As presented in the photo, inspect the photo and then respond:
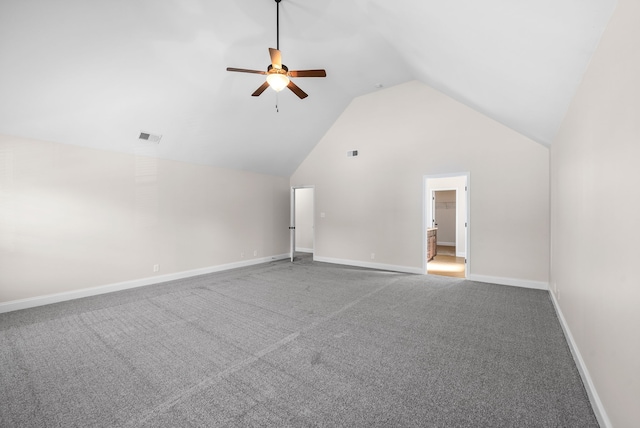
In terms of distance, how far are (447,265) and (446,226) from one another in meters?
4.31

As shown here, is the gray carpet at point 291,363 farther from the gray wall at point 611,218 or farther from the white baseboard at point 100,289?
the gray wall at point 611,218

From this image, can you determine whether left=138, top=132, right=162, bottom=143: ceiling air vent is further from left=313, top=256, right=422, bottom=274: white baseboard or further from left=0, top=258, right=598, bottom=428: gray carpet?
left=313, top=256, right=422, bottom=274: white baseboard

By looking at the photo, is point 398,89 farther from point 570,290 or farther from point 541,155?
point 570,290

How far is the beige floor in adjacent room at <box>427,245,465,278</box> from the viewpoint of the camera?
577cm

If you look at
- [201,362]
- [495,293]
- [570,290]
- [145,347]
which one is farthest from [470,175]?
[145,347]

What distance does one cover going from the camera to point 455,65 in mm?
3301

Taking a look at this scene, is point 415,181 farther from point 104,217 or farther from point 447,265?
point 104,217

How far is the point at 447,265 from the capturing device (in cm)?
667

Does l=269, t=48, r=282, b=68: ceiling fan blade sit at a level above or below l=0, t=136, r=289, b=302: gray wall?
above

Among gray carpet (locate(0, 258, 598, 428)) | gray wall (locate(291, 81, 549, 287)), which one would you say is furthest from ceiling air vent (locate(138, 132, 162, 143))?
gray wall (locate(291, 81, 549, 287))

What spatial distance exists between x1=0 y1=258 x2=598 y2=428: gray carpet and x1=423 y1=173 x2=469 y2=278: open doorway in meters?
1.92

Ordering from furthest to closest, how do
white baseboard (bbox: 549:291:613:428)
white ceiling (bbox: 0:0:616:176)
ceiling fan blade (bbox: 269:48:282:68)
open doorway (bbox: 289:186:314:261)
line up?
open doorway (bbox: 289:186:314:261)
ceiling fan blade (bbox: 269:48:282:68)
white ceiling (bbox: 0:0:616:176)
white baseboard (bbox: 549:291:613:428)

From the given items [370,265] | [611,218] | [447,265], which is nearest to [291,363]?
[611,218]

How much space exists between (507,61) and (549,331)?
113 inches
